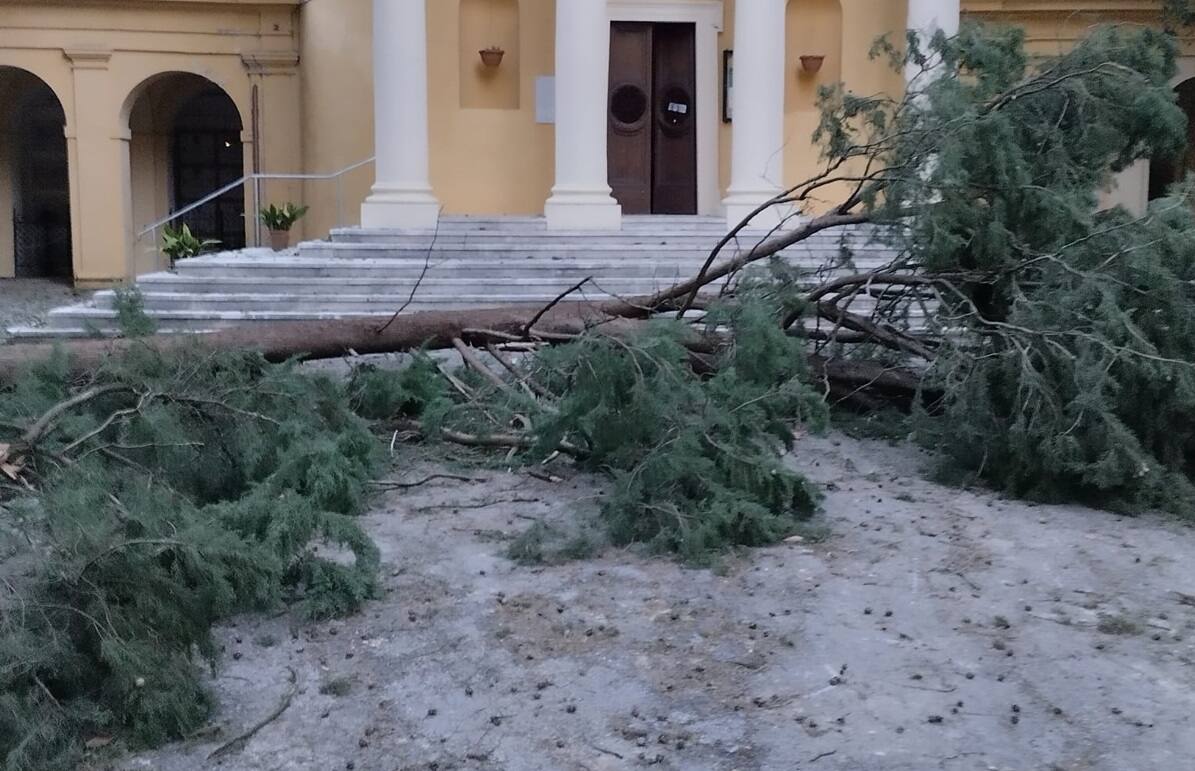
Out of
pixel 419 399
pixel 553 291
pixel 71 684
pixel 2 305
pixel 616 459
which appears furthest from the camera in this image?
pixel 2 305

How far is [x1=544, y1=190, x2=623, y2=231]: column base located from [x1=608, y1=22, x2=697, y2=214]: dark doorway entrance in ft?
6.55

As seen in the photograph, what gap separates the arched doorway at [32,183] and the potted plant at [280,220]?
259 inches

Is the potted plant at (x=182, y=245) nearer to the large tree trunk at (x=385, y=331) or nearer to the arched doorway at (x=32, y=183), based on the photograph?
the arched doorway at (x=32, y=183)

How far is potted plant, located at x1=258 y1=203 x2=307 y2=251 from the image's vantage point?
15539mm

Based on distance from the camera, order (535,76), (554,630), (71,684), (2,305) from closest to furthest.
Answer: (71,684) → (554,630) → (535,76) → (2,305)

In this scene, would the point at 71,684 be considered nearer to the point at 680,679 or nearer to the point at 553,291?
the point at 680,679

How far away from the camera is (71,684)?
10.9 feet

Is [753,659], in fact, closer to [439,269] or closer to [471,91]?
[439,269]

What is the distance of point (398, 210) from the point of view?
12.7m

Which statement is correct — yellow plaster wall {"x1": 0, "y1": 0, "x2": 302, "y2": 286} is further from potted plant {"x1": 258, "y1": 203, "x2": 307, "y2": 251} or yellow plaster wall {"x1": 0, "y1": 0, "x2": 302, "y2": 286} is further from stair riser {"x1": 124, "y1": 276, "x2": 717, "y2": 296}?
stair riser {"x1": 124, "y1": 276, "x2": 717, "y2": 296}

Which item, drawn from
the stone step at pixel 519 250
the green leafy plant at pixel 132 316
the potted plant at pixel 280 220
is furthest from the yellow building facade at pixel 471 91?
the green leafy plant at pixel 132 316

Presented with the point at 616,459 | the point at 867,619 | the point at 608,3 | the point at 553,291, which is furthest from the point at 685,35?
the point at 867,619

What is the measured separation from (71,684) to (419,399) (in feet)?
12.9

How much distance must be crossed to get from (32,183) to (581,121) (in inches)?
553
